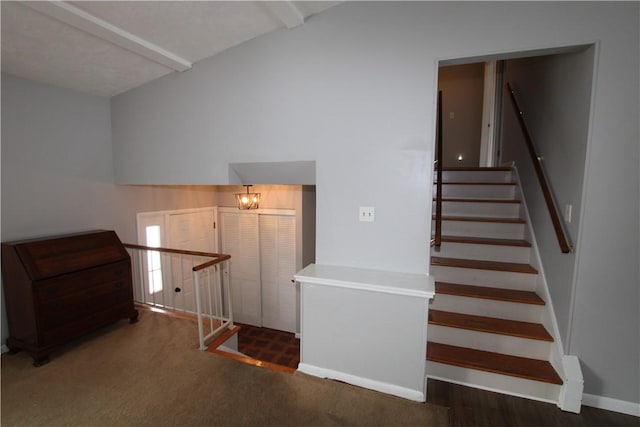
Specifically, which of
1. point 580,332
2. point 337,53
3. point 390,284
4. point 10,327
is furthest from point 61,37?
point 580,332

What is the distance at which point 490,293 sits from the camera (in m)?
2.52

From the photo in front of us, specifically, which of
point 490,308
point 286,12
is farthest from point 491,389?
point 286,12

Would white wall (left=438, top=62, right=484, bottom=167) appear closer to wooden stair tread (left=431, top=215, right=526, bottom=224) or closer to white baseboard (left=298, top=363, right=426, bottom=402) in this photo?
wooden stair tread (left=431, top=215, right=526, bottom=224)

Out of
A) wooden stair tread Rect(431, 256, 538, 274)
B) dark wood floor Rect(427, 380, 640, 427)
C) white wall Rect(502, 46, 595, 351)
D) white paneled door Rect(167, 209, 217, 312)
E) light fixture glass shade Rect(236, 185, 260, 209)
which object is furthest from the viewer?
light fixture glass shade Rect(236, 185, 260, 209)

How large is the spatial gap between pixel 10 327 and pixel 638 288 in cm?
480

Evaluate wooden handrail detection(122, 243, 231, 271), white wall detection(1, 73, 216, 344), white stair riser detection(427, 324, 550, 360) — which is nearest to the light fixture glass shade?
white wall detection(1, 73, 216, 344)

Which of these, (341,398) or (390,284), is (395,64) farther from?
(341,398)

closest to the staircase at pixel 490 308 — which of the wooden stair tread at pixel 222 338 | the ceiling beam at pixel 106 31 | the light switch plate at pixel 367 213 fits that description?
the light switch plate at pixel 367 213

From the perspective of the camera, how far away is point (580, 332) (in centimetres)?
201

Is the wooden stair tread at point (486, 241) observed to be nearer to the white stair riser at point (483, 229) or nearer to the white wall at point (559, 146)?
the white stair riser at point (483, 229)

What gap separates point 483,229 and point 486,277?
2.26 feet

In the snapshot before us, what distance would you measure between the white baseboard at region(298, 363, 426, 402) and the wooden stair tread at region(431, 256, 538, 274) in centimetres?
114

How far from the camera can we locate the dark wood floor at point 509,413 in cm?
191

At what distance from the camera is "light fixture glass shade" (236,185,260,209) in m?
4.68
